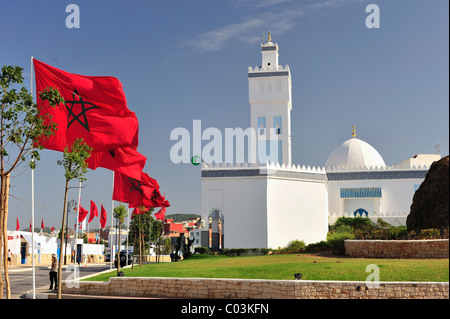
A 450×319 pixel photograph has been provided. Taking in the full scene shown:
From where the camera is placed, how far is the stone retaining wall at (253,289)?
15445mm

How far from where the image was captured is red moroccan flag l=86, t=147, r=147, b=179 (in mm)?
15344

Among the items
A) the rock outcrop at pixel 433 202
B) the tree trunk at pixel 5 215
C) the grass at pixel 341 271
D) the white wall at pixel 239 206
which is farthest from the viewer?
the white wall at pixel 239 206

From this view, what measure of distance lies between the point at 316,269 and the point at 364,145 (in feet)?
119

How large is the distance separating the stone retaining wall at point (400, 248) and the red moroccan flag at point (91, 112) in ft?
39.8

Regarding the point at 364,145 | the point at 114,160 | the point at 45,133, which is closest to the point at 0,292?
the point at 45,133

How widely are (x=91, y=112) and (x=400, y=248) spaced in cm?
1356

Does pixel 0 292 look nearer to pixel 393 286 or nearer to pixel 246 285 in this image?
pixel 246 285

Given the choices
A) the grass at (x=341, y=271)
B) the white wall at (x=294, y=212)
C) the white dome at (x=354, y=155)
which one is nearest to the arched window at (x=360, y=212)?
the white dome at (x=354, y=155)

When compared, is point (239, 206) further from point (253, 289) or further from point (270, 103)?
point (253, 289)

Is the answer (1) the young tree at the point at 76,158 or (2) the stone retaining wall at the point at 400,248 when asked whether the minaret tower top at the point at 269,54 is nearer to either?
(2) the stone retaining wall at the point at 400,248

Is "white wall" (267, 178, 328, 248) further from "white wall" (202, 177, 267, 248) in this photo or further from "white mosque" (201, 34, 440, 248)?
"white wall" (202, 177, 267, 248)

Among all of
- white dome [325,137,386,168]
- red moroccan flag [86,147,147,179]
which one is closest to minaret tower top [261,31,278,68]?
white dome [325,137,386,168]

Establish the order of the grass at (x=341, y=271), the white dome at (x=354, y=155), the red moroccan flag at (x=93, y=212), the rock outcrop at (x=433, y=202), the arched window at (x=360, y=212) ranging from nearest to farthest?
the grass at (x=341, y=271) < the rock outcrop at (x=433, y=202) < the red moroccan flag at (x=93, y=212) < the arched window at (x=360, y=212) < the white dome at (x=354, y=155)

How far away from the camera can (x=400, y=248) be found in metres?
20.3
